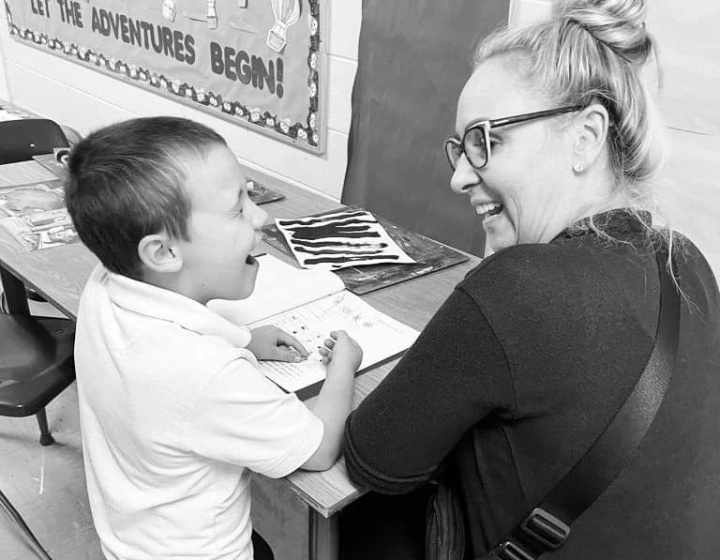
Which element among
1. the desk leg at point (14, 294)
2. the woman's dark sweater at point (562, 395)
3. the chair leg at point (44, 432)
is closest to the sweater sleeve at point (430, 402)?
the woman's dark sweater at point (562, 395)

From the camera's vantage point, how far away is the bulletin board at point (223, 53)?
2287 millimetres

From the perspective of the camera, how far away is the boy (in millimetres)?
848

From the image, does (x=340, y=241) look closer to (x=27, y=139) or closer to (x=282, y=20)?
(x=282, y=20)

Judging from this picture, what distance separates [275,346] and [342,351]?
13 centimetres

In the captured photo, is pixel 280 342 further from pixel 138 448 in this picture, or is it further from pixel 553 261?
pixel 553 261

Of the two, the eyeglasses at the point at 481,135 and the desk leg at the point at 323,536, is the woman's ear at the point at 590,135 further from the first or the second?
the desk leg at the point at 323,536

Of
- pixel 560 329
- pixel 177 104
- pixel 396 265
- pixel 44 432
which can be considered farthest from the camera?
pixel 177 104

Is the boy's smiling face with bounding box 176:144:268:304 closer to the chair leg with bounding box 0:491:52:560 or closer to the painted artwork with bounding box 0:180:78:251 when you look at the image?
the painted artwork with bounding box 0:180:78:251

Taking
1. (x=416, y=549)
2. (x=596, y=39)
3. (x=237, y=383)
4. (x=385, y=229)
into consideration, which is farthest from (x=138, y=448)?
(x=385, y=229)

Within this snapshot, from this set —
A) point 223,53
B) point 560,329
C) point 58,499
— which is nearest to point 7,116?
point 223,53

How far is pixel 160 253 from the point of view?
2.90 feet

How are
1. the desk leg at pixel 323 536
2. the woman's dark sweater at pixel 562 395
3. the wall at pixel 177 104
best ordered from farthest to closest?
1. the wall at pixel 177 104
2. the desk leg at pixel 323 536
3. the woman's dark sweater at pixel 562 395

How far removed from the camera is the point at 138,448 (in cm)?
89

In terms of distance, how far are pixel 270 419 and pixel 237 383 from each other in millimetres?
67
